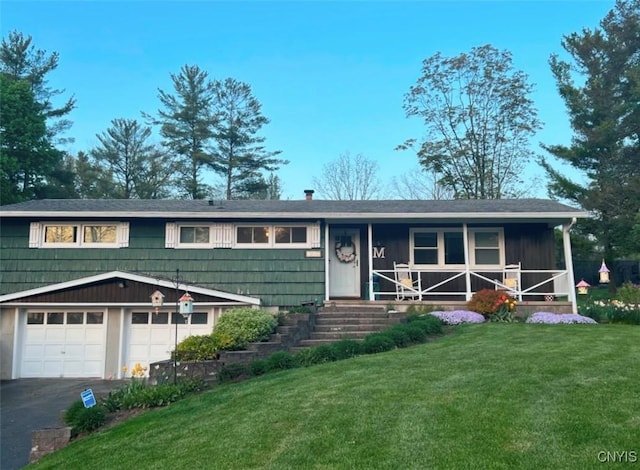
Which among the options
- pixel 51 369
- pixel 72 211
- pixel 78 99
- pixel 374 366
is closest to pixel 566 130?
pixel 374 366

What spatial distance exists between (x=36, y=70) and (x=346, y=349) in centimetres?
2518

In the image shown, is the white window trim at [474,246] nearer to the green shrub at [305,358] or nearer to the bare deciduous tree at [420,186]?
Result: the green shrub at [305,358]

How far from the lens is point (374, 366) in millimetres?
6457

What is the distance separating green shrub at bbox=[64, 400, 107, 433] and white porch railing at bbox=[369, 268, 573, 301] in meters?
7.07

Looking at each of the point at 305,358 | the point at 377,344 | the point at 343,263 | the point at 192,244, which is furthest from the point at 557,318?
the point at 192,244

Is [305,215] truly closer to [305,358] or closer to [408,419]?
[305,358]

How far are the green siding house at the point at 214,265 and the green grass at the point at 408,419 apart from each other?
4.87m

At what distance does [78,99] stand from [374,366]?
83.5 ft

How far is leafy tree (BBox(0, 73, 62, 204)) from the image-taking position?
1994cm

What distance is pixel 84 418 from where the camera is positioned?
19.8ft

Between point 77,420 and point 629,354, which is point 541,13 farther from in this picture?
point 77,420

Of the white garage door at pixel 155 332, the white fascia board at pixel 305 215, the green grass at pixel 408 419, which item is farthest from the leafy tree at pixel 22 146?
the green grass at pixel 408 419

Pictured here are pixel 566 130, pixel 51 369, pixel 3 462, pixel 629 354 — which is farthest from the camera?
pixel 566 130

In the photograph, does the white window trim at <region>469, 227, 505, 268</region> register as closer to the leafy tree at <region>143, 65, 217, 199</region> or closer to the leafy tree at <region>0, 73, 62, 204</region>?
the leafy tree at <region>143, 65, 217, 199</region>
